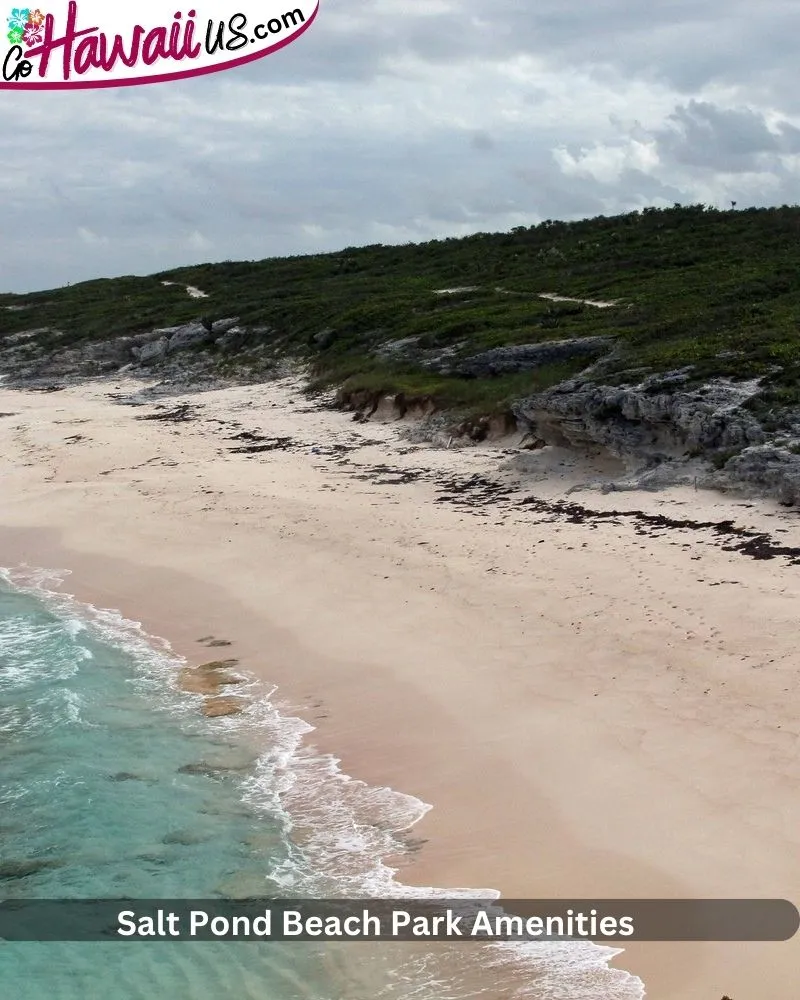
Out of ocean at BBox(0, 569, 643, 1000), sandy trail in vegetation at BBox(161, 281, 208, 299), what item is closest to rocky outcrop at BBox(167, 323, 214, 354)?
sandy trail in vegetation at BBox(161, 281, 208, 299)

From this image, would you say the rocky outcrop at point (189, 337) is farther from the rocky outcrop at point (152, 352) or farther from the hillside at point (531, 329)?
the rocky outcrop at point (152, 352)

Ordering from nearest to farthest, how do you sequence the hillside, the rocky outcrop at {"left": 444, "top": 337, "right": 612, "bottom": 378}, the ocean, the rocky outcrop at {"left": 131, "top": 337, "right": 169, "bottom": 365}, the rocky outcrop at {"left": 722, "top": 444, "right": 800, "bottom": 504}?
the ocean < the rocky outcrop at {"left": 722, "top": 444, "right": 800, "bottom": 504} < the hillside < the rocky outcrop at {"left": 444, "top": 337, "right": 612, "bottom": 378} < the rocky outcrop at {"left": 131, "top": 337, "right": 169, "bottom": 365}

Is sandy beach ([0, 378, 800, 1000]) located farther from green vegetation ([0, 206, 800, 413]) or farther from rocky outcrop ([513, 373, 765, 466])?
green vegetation ([0, 206, 800, 413])

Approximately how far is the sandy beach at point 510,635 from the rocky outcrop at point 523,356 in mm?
4538

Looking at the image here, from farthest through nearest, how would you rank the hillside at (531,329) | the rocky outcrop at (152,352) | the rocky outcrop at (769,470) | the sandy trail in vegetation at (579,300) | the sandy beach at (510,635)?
the rocky outcrop at (152,352)
the sandy trail in vegetation at (579,300)
the hillside at (531,329)
the rocky outcrop at (769,470)
the sandy beach at (510,635)

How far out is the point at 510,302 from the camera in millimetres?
42531

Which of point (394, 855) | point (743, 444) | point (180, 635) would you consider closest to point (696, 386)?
point (743, 444)

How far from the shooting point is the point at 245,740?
42.0 feet

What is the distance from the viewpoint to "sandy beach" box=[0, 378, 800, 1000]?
374 inches

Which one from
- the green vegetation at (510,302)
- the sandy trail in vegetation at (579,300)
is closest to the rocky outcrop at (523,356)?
the green vegetation at (510,302)

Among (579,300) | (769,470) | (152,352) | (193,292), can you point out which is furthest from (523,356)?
(193,292)

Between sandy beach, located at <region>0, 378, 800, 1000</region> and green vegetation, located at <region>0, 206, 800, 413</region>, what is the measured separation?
477cm

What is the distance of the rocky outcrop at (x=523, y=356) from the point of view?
30.7 meters

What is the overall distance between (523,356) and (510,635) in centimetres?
1793
